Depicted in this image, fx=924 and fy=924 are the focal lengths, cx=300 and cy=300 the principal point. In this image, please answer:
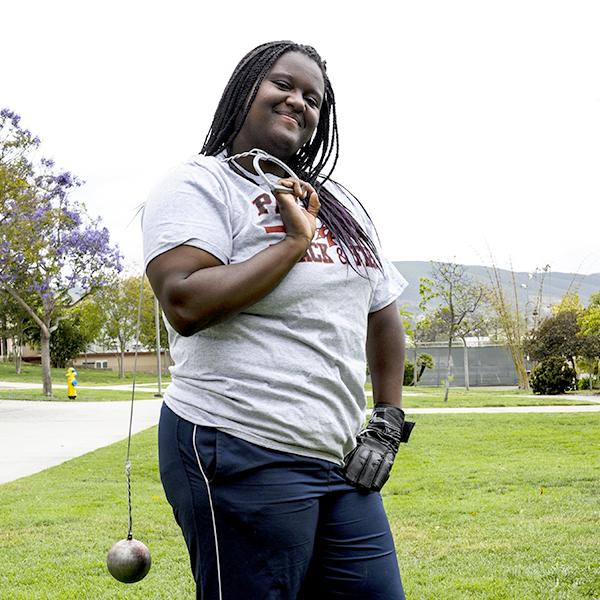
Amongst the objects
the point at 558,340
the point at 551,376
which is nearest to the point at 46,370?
the point at 551,376

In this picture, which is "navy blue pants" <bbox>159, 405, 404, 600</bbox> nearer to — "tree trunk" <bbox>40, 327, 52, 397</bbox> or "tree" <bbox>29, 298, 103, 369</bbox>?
"tree trunk" <bbox>40, 327, 52, 397</bbox>

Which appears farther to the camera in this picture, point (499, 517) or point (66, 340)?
point (66, 340)

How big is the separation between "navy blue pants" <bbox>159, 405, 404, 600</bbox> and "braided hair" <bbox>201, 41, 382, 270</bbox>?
47cm

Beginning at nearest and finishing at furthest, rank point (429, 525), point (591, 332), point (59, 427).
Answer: point (429, 525)
point (59, 427)
point (591, 332)

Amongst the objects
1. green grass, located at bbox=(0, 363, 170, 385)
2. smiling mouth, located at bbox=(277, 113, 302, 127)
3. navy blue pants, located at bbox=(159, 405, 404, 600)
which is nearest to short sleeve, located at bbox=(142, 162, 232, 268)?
smiling mouth, located at bbox=(277, 113, 302, 127)

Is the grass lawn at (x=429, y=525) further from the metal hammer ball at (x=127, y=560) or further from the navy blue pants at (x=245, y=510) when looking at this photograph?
the navy blue pants at (x=245, y=510)

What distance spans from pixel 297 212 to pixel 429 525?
4.44 meters

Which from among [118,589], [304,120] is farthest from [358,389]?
[118,589]

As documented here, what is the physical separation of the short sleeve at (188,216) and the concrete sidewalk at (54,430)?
7.08m

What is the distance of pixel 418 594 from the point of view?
4.26m

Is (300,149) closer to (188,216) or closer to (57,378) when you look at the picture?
(188,216)

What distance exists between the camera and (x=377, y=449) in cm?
193

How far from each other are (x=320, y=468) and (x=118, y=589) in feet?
10.1

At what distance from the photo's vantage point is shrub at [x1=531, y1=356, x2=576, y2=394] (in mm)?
25922
